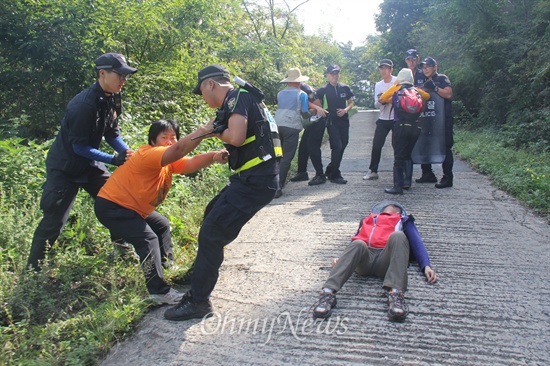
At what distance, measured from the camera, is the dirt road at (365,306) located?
280 cm

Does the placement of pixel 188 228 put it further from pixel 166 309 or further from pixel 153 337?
pixel 153 337

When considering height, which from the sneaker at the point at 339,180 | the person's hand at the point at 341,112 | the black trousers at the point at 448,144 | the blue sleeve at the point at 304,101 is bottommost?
the sneaker at the point at 339,180

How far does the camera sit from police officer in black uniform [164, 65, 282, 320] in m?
3.18

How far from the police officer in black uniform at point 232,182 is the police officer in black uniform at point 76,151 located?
85cm

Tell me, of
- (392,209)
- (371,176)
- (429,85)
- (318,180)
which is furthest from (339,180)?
(392,209)

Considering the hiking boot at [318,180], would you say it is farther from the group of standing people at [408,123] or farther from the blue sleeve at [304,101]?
the blue sleeve at [304,101]

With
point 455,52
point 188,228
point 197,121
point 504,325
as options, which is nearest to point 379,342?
point 504,325

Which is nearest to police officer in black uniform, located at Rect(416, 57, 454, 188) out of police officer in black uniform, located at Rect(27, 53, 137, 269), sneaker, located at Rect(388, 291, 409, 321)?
sneaker, located at Rect(388, 291, 409, 321)

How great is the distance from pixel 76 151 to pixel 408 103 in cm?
432

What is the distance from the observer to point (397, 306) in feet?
10.4

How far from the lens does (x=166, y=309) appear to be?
3420 mm

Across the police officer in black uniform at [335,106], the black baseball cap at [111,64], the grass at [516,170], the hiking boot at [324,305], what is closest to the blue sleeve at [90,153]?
the black baseball cap at [111,64]

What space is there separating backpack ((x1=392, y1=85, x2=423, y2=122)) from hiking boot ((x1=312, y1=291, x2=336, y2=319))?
3.63 m

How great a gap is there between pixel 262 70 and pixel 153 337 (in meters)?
10.1
